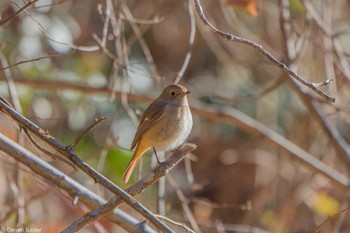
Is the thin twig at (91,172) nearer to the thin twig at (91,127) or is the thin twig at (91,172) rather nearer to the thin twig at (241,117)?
the thin twig at (91,127)

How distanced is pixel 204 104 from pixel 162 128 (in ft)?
5.27

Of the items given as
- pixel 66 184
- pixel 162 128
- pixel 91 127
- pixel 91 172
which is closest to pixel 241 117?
pixel 162 128

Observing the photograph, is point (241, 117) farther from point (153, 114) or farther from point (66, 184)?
point (66, 184)

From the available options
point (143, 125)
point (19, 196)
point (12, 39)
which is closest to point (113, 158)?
point (12, 39)

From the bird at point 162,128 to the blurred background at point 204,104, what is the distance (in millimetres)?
635

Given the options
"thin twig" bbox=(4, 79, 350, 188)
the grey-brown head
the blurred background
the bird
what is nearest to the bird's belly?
the bird

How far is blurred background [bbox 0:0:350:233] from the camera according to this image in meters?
6.68

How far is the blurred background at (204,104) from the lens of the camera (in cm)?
668

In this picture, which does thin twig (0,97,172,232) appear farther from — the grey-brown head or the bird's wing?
the grey-brown head

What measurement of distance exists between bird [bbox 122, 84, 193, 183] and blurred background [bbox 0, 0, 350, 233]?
25.0 inches

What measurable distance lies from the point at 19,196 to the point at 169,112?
1211mm

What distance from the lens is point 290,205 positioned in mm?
7402

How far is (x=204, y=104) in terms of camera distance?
22.4 ft

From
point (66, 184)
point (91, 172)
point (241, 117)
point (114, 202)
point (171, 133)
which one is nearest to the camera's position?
point (91, 172)
